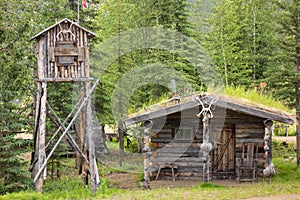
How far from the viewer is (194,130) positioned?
63.8 ft

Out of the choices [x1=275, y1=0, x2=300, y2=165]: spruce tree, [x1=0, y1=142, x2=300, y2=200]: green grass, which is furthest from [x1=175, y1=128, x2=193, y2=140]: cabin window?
[x1=275, y1=0, x2=300, y2=165]: spruce tree

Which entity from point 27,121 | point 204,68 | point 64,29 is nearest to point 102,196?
point 27,121

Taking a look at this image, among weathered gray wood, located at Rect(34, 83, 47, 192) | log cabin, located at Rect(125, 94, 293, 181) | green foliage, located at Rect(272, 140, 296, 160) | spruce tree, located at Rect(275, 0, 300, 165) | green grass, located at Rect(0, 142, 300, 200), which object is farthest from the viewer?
green foliage, located at Rect(272, 140, 296, 160)

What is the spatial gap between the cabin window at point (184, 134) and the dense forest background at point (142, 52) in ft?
6.55

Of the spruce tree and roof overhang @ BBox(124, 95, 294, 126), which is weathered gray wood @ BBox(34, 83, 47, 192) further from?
the spruce tree

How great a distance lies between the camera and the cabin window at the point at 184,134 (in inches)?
766

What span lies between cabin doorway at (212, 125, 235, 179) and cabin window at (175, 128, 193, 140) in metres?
1.36

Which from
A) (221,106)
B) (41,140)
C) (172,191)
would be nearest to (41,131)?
(41,140)

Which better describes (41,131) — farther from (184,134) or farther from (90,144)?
(184,134)

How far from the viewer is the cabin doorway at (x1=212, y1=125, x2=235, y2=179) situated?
19922 millimetres

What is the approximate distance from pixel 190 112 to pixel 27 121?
6879mm

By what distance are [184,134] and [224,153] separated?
2079 millimetres

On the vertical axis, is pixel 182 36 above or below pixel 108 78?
above

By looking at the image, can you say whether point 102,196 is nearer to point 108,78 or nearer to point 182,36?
point 108,78
